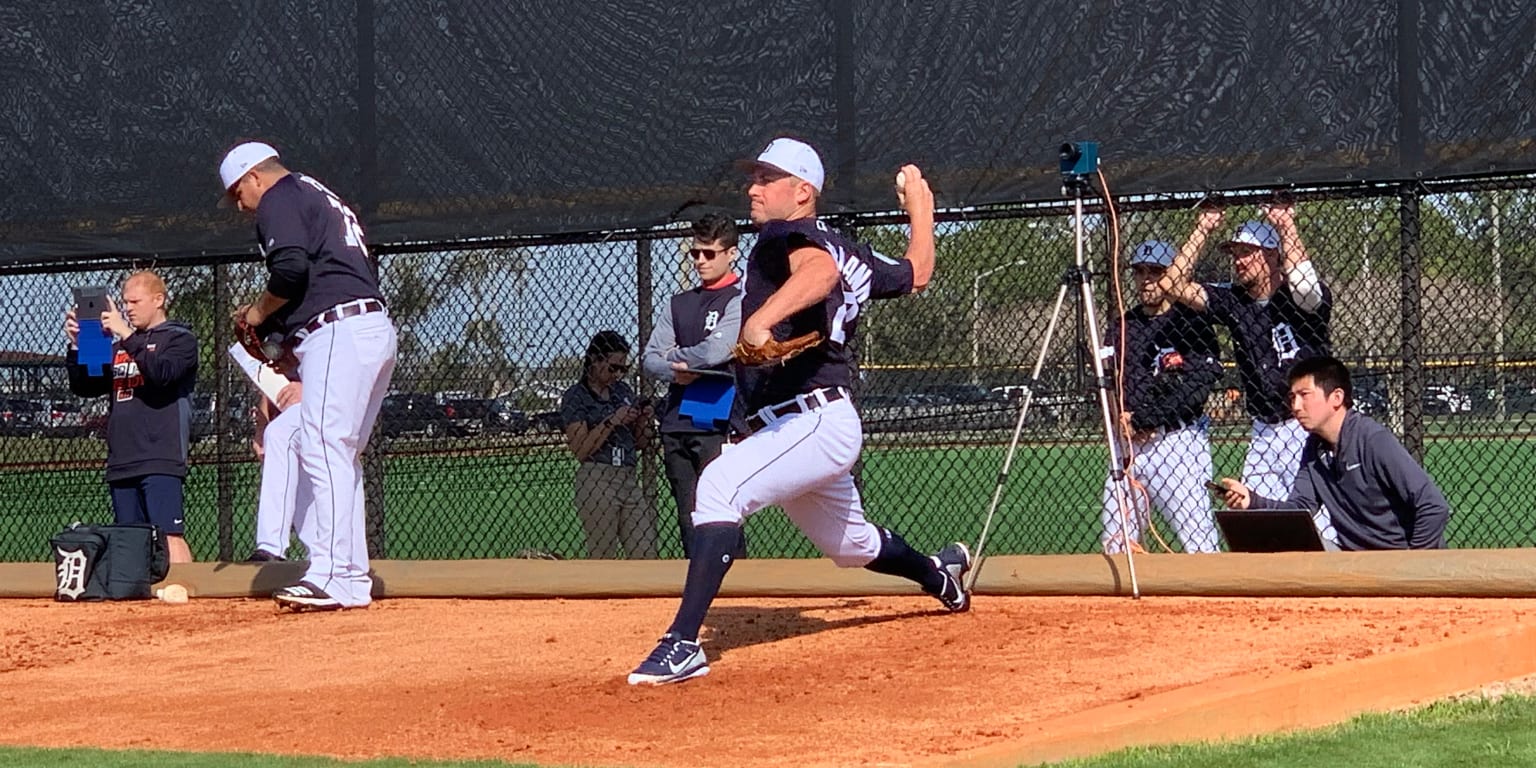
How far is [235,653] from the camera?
7148 millimetres

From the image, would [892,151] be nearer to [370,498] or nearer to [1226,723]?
[370,498]

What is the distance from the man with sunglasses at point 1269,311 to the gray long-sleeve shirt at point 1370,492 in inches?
17.3

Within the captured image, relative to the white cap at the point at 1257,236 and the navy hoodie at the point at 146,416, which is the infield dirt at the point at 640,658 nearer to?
the navy hoodie at the point at 146,416

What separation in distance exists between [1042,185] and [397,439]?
215 inches

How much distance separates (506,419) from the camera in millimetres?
12492

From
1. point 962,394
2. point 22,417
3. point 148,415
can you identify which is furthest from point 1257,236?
point 22,417

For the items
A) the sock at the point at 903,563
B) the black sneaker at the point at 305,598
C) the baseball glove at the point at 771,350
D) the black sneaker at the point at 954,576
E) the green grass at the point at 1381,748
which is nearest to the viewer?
the green grass at the point at 1381,748

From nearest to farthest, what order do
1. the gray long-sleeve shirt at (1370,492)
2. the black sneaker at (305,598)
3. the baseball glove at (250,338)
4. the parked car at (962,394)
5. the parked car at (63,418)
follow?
1. the gray long-sleeve shirt at (1370,492)
2. the black sneaker at (305,598)
3. the baseball glove at (250,338)
4. the parked car at (63,418)
5. the parked car at (962,394)

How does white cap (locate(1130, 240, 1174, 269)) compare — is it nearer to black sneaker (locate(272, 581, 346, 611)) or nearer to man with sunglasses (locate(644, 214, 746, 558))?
man with sunglasses (locate(644, 214, 746, 558))

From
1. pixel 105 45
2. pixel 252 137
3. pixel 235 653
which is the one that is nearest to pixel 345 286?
pixel 235 653

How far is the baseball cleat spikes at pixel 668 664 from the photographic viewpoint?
582cm

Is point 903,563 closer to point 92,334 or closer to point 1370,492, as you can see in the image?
point 1370,492

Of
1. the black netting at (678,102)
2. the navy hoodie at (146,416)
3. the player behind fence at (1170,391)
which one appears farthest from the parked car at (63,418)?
the player behind fence at (1170,391)

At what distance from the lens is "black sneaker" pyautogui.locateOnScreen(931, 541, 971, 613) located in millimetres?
7055
